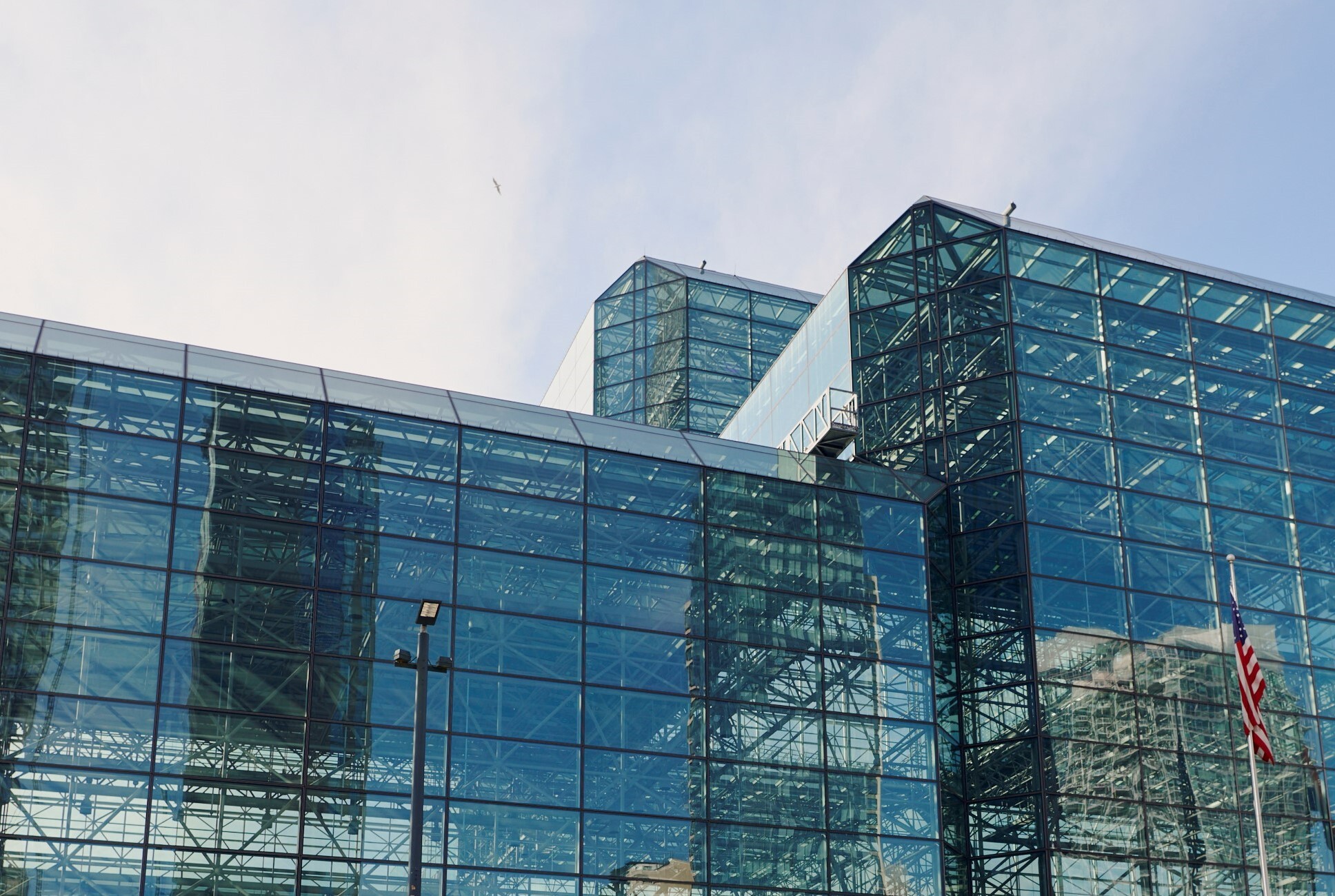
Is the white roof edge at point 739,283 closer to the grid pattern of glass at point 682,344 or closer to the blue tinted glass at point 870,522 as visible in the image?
the grid pattern of glass at point 682,344

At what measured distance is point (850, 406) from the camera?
52188mm

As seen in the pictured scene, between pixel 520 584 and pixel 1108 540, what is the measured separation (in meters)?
19.6

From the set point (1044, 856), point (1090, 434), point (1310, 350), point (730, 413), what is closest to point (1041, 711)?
point (1044, 856)

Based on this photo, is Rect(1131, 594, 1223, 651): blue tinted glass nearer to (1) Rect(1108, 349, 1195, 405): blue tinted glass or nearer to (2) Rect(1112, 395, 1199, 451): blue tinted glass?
(2) Rect(1112, 395, 1199, 451): blue tinted glass

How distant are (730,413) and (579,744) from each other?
37429mm

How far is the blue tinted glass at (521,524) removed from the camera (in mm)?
41562

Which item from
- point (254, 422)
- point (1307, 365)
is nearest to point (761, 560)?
point (254, 422)

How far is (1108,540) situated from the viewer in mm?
48312

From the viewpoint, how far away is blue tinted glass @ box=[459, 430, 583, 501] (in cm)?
4234

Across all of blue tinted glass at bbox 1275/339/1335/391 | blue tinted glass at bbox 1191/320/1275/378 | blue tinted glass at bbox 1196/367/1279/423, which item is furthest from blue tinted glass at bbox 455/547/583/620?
blue tinted glass at bbox 1275/339/1335/391

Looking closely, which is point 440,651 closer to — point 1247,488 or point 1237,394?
point 1247,488

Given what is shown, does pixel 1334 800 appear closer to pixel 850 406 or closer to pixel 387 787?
pixel 850 406

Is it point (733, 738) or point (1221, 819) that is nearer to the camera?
point (733, 738)

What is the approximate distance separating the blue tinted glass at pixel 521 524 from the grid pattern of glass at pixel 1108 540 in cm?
1321
